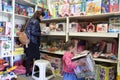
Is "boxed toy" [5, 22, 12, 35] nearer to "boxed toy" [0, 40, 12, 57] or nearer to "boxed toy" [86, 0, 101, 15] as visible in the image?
"boxed toy" [0, 40, 12, 57]

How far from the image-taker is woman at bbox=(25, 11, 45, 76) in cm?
285

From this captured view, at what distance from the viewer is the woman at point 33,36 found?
2.85 metres

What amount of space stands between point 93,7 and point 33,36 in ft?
4.48

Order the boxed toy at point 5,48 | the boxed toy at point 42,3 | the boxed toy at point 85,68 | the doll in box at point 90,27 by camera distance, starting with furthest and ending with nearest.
A: the boxed toy at point 42,3, the boxed toy at point 5,48, the doll in box at point 90,27, the boxed toy at point 85,68

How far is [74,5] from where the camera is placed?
2.67m

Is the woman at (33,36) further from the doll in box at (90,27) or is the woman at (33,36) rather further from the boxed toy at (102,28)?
the boxed toy at (102,28)

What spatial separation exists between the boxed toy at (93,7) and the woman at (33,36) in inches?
40.0

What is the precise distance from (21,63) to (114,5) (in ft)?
8.03

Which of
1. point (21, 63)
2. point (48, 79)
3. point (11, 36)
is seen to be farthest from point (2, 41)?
point (48, 79)

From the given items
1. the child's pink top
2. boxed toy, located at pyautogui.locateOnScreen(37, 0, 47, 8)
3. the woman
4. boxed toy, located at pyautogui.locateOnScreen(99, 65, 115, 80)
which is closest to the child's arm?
the child's pink top

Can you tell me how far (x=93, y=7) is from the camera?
7.91 feet

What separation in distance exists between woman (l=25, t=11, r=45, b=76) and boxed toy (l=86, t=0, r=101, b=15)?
102 centimetres

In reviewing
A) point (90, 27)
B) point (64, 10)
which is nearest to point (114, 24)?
point (90, 27)

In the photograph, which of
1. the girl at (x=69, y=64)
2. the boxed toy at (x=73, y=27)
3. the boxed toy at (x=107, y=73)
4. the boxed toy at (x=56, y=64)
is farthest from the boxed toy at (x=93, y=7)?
the boxed toy at (x=56, y=64)
